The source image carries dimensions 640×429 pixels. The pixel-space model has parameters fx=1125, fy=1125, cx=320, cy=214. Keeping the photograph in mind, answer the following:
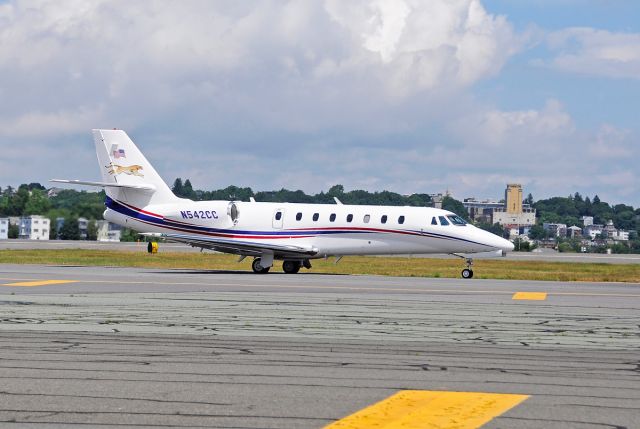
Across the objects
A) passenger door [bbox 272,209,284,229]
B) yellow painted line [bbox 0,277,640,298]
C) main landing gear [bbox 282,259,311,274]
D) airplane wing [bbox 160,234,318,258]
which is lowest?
yellow painted line [bbox 0,277,640,298]

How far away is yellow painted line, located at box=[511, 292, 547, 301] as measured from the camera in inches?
1052

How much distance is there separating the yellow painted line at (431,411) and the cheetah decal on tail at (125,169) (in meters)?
35.1

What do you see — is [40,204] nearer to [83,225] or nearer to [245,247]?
[83,225]

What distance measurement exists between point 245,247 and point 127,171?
273 inches

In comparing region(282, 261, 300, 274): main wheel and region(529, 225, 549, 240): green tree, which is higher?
region(529, 225, 549, 240): green tree

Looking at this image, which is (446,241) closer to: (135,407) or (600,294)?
(600,294)

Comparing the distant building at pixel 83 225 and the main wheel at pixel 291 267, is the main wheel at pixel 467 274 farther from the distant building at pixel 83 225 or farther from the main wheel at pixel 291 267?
the distant building at pixel 83 225

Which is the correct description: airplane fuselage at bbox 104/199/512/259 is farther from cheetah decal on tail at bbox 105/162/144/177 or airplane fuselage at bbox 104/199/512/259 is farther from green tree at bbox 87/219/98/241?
green tree at bbox 87/219/98/241

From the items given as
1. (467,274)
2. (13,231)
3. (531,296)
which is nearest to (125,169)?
(467,274)

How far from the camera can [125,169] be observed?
45625mm

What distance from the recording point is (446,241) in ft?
136

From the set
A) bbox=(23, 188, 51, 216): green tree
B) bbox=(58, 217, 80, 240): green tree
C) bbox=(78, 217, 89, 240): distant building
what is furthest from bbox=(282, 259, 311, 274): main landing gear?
bbox=(23, 188, 51, 216): green tree

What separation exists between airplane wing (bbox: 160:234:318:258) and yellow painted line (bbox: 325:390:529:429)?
30.1 metres

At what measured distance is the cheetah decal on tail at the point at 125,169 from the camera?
150ft
